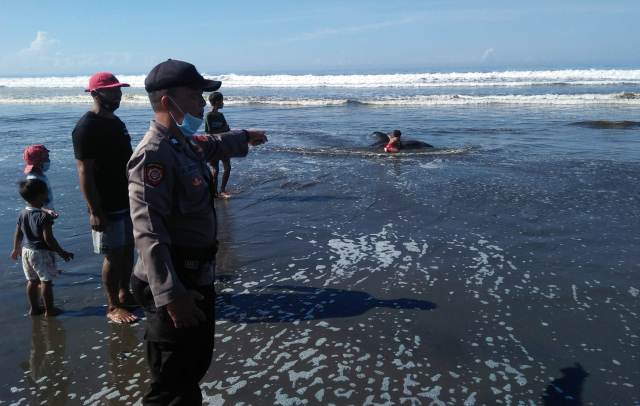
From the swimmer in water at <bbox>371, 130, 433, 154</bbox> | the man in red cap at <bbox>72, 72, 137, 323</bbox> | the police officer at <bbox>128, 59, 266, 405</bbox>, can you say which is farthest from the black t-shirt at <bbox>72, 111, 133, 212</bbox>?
the swimmer in water at <bbox>371, 130, 433, 154</bbox>

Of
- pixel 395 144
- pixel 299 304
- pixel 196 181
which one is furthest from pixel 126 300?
pixel 395 144

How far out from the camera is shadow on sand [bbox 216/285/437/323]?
15.6 ft

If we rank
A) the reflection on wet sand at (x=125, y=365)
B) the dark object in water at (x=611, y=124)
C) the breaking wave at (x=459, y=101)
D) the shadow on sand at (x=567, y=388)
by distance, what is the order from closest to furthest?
1. the shadow on sand at (x=567, y=388)
2. the reflection on wet sand at (x=125, y=365)
3. the dark object in water at (x=611, y=124)
4. the breaking wave at (x=459, y=101)

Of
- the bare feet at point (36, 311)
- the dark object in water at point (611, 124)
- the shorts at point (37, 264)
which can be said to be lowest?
the bare feet at point (36, 311)

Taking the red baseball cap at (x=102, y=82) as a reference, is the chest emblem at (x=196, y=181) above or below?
below

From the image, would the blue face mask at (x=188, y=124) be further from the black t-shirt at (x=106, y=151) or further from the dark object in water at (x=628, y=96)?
the dark object in water at (x=628, y=96)

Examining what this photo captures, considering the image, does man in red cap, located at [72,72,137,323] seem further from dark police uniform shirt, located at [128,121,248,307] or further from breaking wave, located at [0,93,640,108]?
breaking wave, located at [0,93,640,108]

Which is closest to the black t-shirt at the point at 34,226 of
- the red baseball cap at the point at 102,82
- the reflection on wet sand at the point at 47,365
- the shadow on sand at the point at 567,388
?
the reflection on wet sand at the point at 47,365

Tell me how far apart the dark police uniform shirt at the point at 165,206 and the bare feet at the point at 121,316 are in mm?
2227

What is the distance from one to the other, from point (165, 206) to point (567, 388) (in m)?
3.00

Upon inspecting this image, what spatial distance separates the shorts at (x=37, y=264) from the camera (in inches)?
184

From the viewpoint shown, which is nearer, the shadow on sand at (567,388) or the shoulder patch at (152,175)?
the shoulder patch at (152,175)

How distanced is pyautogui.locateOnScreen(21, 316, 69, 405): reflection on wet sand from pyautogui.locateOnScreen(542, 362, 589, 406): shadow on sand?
3366 mm

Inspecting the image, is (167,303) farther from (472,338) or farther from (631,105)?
(631,105)
